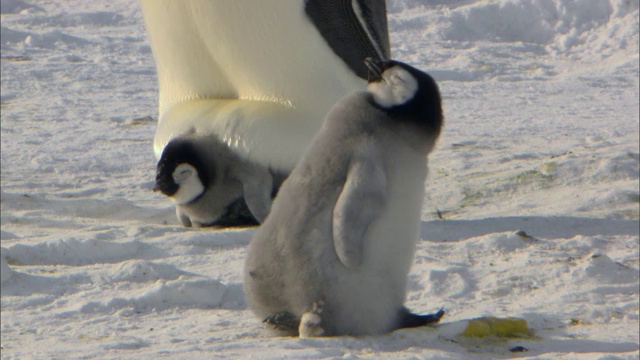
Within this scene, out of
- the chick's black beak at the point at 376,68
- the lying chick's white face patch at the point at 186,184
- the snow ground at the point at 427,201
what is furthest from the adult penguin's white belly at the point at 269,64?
the chick's black beak at the point at 376,68

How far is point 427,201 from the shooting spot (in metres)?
5.00

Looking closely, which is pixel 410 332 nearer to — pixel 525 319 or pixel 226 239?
pixel 525 319

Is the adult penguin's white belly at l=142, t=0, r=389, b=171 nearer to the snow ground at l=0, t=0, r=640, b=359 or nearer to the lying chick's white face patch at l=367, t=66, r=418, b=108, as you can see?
the snow ground at l=0, t=0, r=640, b=359

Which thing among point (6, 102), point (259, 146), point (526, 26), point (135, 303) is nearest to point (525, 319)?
point (135, 303)

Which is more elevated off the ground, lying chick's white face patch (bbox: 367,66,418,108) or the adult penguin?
lying chick's white face patch (bbox: 367,66,418,108)

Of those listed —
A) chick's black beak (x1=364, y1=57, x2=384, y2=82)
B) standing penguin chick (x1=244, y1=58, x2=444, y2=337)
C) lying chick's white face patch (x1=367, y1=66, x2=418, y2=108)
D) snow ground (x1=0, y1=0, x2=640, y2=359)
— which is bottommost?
snow ground (x1=0, y1=0, x2=640, y2=359)

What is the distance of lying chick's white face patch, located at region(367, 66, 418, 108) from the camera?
9.23 feet

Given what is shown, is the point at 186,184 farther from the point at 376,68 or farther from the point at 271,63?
the point at 376,68

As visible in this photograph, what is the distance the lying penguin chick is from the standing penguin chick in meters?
1.71

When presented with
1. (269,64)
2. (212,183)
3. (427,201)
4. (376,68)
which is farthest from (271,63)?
(376,68)

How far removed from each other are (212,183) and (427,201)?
0.89 m

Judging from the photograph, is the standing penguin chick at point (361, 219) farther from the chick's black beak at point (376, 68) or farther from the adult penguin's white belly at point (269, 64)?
the adult penguin's white belly at point (269, 64)

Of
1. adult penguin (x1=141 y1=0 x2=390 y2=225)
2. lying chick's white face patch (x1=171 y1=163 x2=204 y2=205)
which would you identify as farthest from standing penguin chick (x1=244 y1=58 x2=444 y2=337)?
adult penguin (x1=141 y1=0 x2=390 y2=225)

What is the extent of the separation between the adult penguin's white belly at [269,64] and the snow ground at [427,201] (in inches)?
17.5
